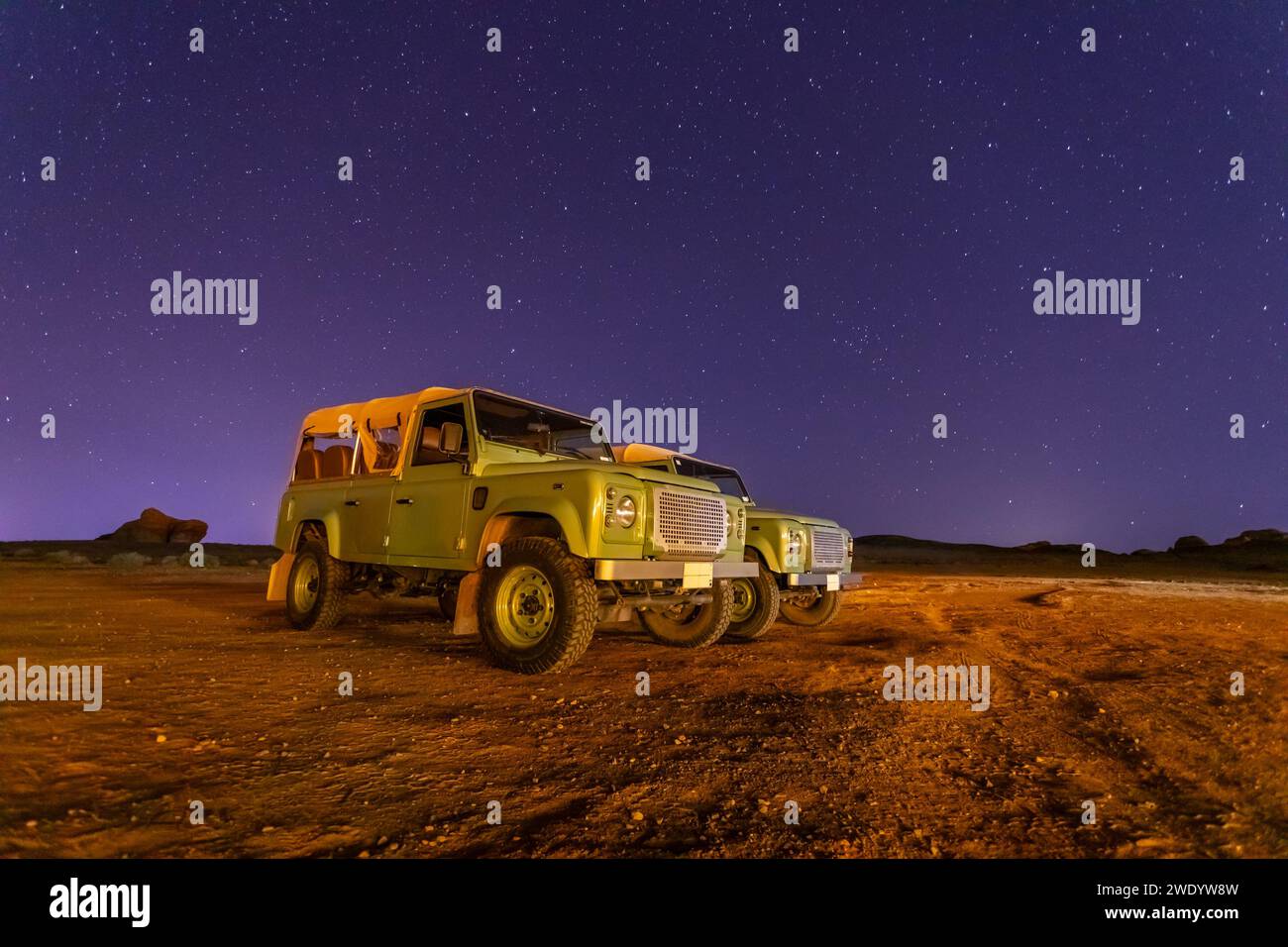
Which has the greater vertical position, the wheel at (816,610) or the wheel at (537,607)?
the wheel at (537,607)

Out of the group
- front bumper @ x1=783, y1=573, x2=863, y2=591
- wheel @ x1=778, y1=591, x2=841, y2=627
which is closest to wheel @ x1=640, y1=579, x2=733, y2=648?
front bumper @ x1=783, y1=573, x2=863, y2=591

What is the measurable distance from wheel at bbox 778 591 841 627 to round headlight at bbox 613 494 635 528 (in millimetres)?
4746

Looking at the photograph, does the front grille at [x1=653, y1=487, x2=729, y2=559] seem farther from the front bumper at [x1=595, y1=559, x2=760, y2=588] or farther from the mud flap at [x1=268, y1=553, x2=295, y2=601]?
the mud flap at [x1=268, y1=553, x2=295, y2=601]

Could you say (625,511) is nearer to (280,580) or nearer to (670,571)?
(670,571)

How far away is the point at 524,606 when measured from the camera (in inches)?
237

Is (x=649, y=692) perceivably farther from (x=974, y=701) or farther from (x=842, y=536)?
(x=842, y=536)

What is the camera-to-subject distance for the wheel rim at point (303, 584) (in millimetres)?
8625

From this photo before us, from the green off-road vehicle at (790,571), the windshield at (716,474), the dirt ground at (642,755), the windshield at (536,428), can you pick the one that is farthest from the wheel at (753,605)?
the windshield at (536,428)

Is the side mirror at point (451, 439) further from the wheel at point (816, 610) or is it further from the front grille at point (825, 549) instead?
the wheel at point (816, 610)

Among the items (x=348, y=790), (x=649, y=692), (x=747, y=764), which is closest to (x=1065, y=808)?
(x=747, y=764)

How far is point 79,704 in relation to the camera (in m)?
4.66

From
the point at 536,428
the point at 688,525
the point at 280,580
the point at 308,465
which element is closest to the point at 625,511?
the point at 688,525

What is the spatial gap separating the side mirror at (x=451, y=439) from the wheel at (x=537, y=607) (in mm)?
1205

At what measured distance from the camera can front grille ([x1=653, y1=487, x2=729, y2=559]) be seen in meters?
5.95
